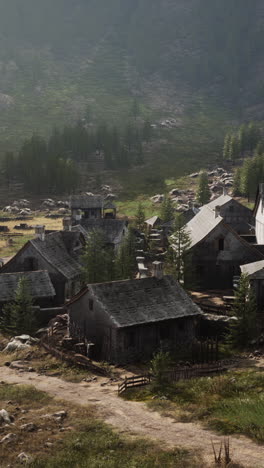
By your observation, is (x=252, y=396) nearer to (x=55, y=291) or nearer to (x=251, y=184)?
(x=55, y=291)

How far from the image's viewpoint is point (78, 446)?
84.0ft

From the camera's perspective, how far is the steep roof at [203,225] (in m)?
58.9

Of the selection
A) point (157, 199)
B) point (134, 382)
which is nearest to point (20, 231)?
point (157, 199)

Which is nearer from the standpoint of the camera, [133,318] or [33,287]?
[133,318]

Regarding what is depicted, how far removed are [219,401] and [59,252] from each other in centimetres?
3222

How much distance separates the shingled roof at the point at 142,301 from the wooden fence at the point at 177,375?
5300 mm

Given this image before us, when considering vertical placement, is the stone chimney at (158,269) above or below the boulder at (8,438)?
above

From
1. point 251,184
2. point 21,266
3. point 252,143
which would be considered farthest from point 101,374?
point 252,143

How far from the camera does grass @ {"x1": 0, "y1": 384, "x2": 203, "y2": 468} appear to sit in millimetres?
23969

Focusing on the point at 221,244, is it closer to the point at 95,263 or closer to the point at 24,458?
the point at 95,263

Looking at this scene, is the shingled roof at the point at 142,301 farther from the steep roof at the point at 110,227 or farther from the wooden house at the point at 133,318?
the steep roof at the point at 110,227

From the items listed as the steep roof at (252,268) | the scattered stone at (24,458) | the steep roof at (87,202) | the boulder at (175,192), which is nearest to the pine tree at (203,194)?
the boulder at (175,192)

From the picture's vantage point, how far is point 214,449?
24.6 m

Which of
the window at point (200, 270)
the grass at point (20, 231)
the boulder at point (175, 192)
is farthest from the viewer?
the boulder at point (175, 192)
